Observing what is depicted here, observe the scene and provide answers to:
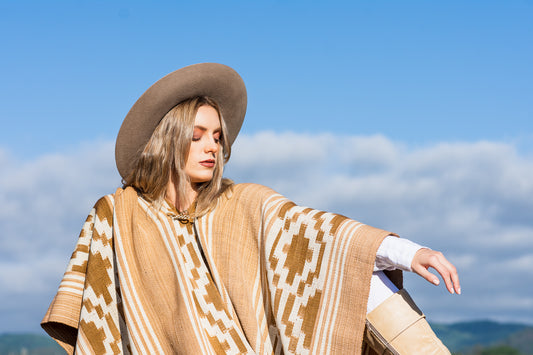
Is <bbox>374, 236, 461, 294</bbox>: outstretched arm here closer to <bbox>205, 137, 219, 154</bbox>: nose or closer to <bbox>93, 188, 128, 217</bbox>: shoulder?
<bbox>205, 137, 219, 154</bbox>: nose

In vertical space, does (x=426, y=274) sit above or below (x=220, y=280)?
below

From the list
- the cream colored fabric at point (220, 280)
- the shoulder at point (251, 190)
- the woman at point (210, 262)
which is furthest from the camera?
the shoulder at point (251, 190)

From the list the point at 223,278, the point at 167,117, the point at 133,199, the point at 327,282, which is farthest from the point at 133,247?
the point at 327,282

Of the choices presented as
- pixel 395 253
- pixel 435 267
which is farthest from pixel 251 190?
pixel 435 267

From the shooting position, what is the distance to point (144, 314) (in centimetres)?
380

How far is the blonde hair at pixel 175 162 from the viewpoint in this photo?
405cm

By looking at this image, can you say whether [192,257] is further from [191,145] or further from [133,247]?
[191,145]

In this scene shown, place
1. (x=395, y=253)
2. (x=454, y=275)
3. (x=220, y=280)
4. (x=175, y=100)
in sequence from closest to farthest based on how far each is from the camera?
(x=454, y=275), (x=395, y=253), (x=220, y=280), (x=175, y=100)

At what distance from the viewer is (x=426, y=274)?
3035mm

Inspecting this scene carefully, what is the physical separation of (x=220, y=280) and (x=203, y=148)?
0.87m

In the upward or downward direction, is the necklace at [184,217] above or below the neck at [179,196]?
below

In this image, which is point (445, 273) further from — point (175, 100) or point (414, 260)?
point (175, 100)

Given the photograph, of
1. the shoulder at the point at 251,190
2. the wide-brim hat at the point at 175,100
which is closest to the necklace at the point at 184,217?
the shoulder at the point at 251,190

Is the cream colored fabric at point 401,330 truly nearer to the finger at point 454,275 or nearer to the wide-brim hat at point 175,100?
the finger at point 454,275
